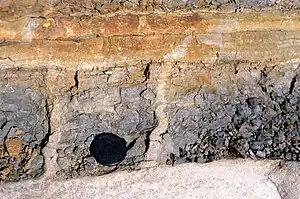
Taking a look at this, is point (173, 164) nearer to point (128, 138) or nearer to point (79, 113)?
point (128, 138)

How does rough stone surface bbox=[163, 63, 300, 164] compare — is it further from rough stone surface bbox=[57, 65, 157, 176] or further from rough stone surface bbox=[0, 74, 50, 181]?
rough stone surface bbox=[0, 74, 50, 181]

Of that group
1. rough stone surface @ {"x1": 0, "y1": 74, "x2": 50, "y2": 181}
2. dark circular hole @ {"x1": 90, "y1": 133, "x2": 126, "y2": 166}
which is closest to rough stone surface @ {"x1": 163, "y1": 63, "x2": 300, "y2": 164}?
dark circular hole @ {"x1": 90, "y1": 133, "x2": 126, "y2": 166}

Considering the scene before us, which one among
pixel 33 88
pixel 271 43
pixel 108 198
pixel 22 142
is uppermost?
pixel 271 43

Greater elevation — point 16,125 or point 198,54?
point 198,54

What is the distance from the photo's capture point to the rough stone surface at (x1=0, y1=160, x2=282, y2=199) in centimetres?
123

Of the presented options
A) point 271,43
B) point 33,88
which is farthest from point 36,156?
point 271,43

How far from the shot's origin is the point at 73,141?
4.24 ft

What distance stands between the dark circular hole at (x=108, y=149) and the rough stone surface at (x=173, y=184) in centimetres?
3

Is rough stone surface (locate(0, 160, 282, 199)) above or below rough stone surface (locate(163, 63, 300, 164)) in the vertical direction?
below

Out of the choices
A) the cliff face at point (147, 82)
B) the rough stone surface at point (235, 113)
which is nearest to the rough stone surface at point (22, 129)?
the cliff face at point (147, 82)

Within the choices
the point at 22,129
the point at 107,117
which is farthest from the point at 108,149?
the point at 22,129

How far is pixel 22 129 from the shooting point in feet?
4.20

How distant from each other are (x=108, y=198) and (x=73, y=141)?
0.49 feet

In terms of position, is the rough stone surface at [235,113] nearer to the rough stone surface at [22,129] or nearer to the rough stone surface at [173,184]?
the rough stone surface at [173,184]
